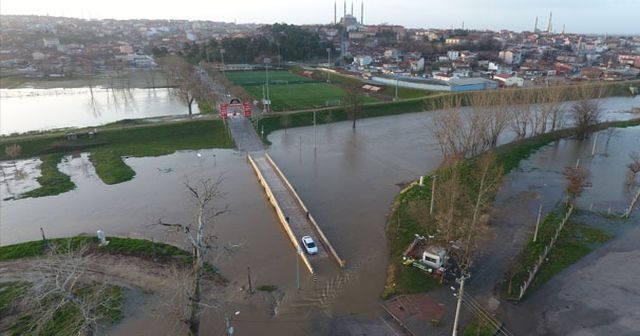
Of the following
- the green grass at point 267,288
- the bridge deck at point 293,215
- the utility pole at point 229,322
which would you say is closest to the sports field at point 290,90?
the bridge deck at point 293,215

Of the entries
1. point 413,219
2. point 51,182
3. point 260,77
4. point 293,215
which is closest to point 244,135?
point 51,182

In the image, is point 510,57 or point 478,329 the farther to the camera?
point 510,57

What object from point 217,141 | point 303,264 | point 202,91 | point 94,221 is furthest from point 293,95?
point 303,264

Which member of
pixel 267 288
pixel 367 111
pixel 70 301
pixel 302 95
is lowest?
pixel 267 288

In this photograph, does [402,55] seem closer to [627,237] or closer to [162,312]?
[627,237]

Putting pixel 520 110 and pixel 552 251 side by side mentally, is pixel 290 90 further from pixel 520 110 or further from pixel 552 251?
pixel 552 251

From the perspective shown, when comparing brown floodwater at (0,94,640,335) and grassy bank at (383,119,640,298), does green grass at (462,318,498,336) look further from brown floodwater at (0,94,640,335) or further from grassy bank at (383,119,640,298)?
brown floodwater at (0,94,640,335)

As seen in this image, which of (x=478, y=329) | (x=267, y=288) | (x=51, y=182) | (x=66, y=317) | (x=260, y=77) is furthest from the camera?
(x=260, y=77)

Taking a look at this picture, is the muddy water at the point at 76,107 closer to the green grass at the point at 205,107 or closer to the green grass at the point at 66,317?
the green grass at the point at 205,107
